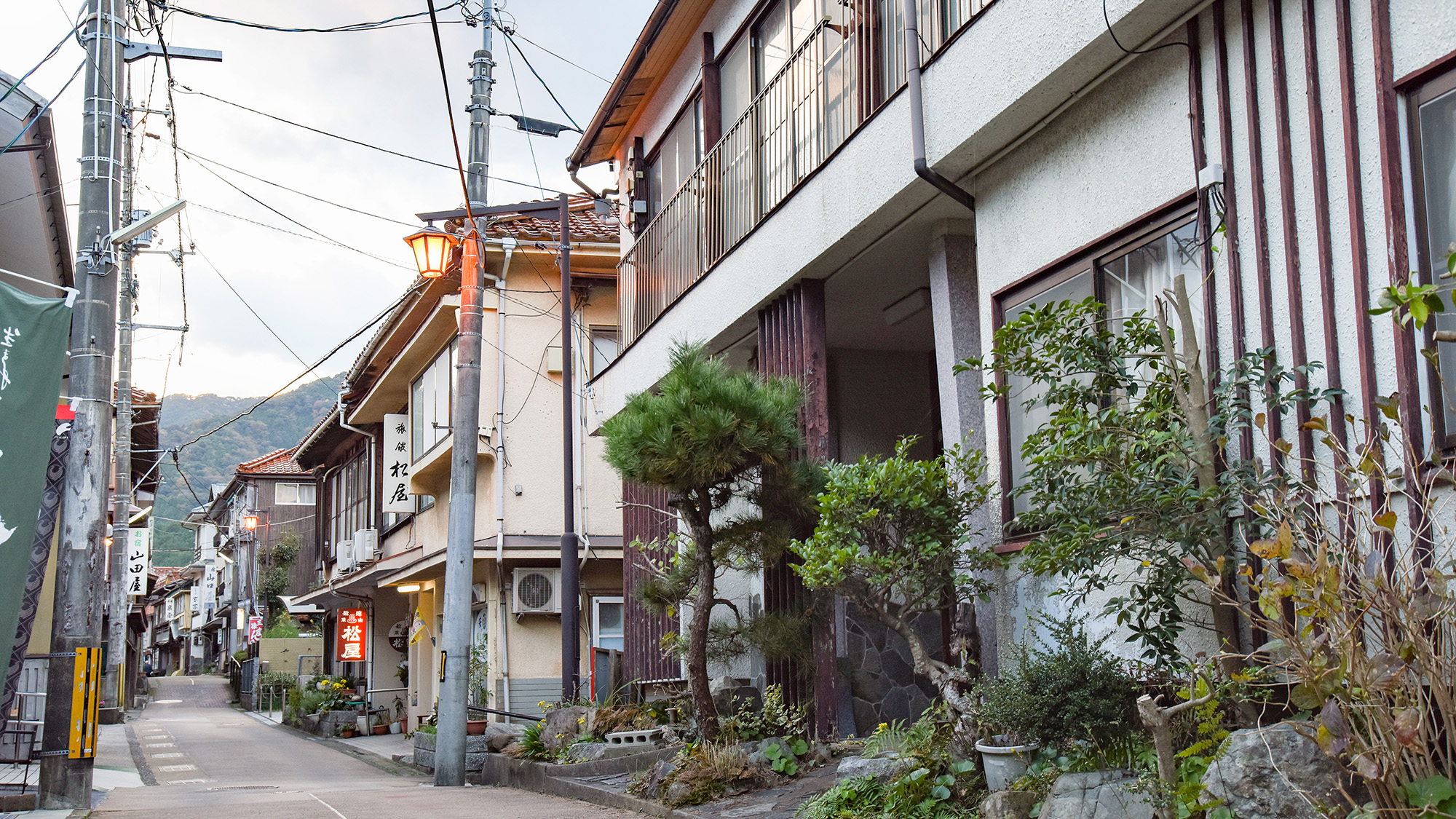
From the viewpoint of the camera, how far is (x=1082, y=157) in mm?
7359

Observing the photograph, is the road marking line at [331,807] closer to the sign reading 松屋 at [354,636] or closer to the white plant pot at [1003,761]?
the white plant pot at [1003,761]

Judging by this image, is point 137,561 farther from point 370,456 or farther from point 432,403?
point 432,403

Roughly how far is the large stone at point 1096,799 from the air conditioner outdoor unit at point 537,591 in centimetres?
1432

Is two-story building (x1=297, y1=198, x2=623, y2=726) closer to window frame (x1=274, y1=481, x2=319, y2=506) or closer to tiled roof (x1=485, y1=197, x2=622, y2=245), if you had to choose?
tiled roof (x1=485, y1=197, x2=622, y2=245)

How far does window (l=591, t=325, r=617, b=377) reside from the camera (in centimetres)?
2069

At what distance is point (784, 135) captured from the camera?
10828mm

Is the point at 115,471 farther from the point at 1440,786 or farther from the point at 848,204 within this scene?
the point at 1440,786

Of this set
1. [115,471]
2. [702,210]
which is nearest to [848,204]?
[702,210]

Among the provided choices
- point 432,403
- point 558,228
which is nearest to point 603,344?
point 558,228

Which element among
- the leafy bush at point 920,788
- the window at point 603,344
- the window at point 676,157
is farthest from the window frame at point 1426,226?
the window at point 603,344

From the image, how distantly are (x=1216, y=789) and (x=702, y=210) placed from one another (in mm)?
9013

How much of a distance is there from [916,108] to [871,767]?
438cm

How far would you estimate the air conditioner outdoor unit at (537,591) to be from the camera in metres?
19.5

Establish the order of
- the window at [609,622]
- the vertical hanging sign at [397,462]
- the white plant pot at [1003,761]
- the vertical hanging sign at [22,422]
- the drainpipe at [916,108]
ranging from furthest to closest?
1. the vertical hanging sign at [397,462]
2. the window at [609,622]
3. the vertical hanging sign at [22,422]
4. the drainpipe at [916,108]
5. the white plant pot at [1003,761]
